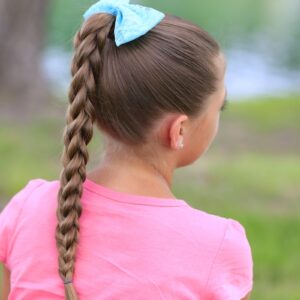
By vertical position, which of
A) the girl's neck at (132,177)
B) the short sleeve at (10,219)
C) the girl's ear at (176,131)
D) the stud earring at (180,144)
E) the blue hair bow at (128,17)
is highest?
the blue hair bow at (128,17)

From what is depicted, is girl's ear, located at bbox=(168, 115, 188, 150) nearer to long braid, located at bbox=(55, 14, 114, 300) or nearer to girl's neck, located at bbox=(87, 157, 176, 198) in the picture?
girl's neck, located at bbox=(87, 157, 176, 198)

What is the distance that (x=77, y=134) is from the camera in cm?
191

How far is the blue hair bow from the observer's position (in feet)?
6.08

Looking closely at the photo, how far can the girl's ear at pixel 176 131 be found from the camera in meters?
1.90

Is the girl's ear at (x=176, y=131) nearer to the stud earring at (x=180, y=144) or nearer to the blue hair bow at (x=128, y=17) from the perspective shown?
the stud earring at (x=180, y=144)

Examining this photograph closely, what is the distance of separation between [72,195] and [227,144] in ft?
14.9

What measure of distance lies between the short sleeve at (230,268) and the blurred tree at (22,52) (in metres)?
4.91

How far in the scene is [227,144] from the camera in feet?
20.9

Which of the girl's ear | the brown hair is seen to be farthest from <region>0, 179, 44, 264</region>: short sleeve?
the girl's ear

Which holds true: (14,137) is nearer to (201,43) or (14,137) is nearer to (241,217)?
(241,217)

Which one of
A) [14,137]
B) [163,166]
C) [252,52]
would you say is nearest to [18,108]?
[14,137]

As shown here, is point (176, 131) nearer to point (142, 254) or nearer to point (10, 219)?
point (142, 254)

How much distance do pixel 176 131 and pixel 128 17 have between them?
0.89ft

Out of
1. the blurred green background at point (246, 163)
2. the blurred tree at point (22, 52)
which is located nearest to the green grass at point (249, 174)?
the blurred green background at point (246, 163)
